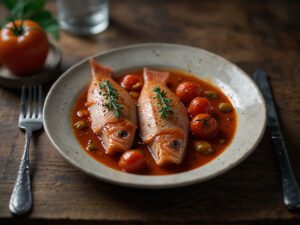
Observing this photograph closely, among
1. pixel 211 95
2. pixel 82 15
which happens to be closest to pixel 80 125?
pixel 211 95

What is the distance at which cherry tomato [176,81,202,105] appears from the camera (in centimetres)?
291

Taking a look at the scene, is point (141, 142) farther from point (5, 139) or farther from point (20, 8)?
point (20, 8)

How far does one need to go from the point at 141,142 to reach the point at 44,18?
1.71 m

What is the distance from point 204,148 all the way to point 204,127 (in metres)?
0.14

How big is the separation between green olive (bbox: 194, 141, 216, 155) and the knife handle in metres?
0.42

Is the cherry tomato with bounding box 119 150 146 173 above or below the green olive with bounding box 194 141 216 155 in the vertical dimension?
above

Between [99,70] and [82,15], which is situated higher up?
[99,70]

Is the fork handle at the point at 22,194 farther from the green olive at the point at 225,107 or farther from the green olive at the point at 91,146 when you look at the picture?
the green olive at the point at 225,107

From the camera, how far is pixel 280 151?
2.60m

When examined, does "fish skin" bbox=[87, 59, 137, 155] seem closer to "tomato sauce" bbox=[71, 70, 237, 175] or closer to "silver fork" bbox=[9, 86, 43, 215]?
"tomato sauce" bbox=[71, 70, 237, 175]

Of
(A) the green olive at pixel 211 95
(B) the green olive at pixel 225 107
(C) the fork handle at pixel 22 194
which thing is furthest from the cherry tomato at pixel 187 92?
(C) the fork handle at pixel 22 194

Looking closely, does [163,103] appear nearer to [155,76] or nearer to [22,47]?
[155,76]

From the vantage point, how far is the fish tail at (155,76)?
303 cm

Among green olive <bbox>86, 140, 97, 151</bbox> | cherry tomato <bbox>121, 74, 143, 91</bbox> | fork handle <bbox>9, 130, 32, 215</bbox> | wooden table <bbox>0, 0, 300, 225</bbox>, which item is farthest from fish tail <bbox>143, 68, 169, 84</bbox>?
fork handle <bbox>9, 130, 32, 215</bbox>
